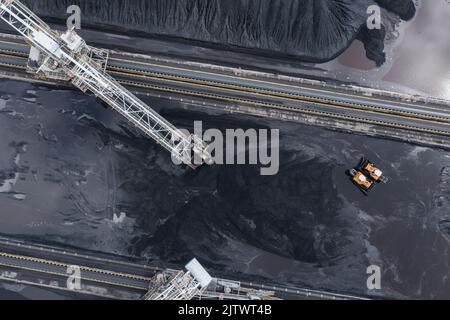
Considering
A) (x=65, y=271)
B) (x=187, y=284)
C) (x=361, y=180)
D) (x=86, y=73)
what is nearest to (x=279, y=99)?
(x=361, y=180)

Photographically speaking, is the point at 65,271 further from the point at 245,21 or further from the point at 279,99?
the point at 245,21

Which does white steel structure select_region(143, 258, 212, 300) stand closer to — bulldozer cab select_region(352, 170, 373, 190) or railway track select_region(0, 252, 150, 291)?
railway track select_region(0, 252, 150, 291)

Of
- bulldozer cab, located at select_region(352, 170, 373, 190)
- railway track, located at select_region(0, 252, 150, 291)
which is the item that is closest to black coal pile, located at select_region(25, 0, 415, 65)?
bulldozer cab, located at select_region(352, 170, 373, 190)

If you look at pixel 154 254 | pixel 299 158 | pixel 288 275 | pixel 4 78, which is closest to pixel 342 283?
pixel 288 275

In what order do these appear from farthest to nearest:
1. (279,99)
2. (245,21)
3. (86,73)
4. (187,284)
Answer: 1. (279,99)
2. (245,21)
3. (86,73)
4. (187,284)

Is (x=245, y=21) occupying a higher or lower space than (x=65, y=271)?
higher

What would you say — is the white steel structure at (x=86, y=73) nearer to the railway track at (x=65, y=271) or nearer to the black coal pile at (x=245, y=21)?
the black coal pile at (x=245, y=21)
